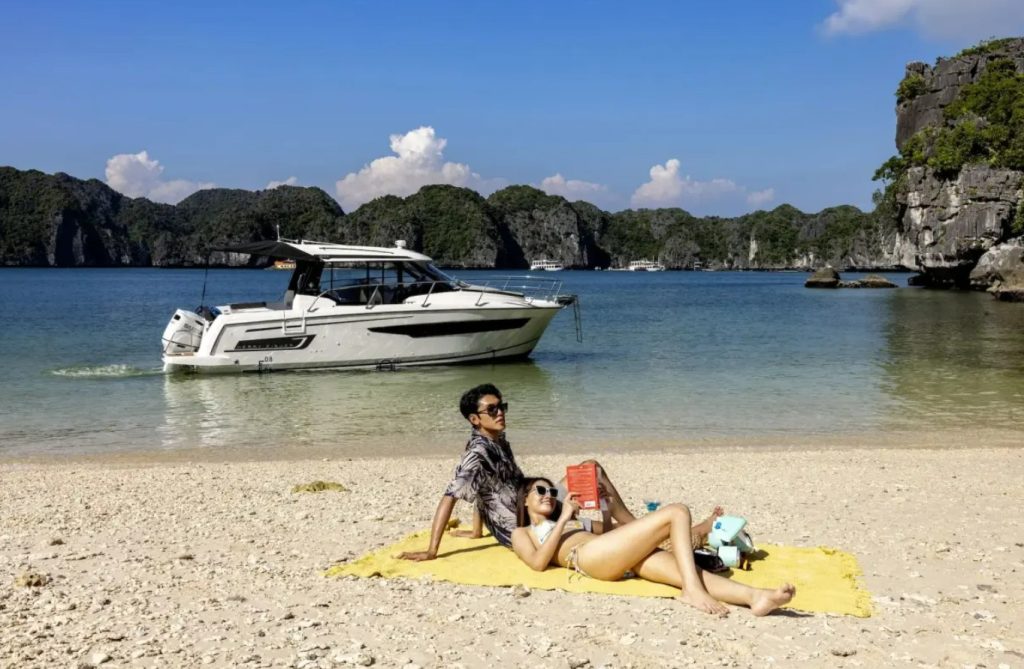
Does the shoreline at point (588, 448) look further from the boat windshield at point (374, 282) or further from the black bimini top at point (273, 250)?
the black bimini top at point (273, 250)

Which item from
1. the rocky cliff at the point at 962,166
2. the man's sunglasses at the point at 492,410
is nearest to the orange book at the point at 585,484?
the man's sunglasses at the point at 492,410

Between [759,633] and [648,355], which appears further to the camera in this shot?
[648,355]

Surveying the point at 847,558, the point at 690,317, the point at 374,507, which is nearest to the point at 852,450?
the point at 847,558

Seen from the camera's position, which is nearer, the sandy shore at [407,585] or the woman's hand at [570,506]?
the sandy shore at [407,585]

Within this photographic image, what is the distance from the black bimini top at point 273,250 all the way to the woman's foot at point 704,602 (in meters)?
16.5

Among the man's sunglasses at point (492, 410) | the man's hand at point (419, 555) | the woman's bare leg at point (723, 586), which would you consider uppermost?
the man's sunglasses at point (492, 410)

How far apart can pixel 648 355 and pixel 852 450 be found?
13945mm

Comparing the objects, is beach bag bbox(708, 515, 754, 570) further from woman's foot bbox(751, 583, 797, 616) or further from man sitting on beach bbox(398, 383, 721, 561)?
woman's foot bbox(751, 583, 797, 616)

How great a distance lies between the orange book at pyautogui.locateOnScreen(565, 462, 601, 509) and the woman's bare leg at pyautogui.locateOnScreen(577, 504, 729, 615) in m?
0.30

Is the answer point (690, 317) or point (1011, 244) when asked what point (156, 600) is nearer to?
point (690, 317)

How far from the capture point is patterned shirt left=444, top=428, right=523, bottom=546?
20.3 ft

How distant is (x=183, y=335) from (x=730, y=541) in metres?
17.6

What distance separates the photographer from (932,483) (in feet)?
31.8

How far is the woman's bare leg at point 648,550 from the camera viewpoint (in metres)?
5.41
